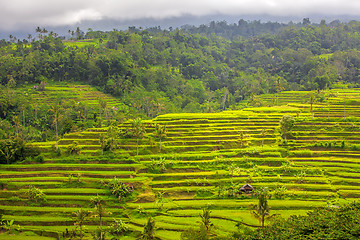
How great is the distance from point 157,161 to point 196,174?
186 inches

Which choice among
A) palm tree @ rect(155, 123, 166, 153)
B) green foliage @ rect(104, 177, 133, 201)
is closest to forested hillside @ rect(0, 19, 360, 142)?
palm tree @ rect(155, 123, 166, 153)

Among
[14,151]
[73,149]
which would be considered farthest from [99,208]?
[14,151]

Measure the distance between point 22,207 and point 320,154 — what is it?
33.8m

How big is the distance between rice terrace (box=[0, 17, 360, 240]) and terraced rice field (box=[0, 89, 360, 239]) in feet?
0.42

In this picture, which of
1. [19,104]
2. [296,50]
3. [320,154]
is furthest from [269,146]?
[296,50]

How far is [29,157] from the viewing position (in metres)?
40.8

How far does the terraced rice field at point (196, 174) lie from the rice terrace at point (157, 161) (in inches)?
5.0

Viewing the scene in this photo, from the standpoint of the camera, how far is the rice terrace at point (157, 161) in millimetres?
30422

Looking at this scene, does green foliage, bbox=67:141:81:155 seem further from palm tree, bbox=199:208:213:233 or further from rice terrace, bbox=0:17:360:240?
palm tree, bbox=199:208:213:233

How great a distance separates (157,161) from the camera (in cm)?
4025

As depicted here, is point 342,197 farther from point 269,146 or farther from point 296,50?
point 296,50

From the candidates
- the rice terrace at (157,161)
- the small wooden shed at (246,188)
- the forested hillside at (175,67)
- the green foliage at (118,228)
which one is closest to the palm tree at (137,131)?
the rice terrace at (157,161)

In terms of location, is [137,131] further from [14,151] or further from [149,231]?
[149,231]

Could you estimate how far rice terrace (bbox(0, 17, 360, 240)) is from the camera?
99.8 feet
